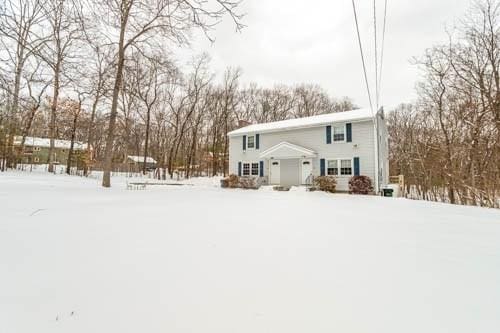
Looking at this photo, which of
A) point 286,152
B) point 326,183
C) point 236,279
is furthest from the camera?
point 286,152

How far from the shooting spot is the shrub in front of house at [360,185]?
1416 cm

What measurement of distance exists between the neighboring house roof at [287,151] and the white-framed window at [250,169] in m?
1.43

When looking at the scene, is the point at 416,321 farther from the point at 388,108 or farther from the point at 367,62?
the point at 388,108

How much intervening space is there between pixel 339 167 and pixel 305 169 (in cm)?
224

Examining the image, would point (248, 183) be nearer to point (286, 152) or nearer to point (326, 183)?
point (286, 152)

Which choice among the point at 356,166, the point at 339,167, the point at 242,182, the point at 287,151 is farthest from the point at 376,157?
the point at 242,182

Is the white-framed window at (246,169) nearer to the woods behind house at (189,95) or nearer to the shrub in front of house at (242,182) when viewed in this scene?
the shrub in front of house at (242,182)

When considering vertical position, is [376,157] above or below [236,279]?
above

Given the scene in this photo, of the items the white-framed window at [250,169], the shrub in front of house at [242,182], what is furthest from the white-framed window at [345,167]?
the white-framed window at [250,169]

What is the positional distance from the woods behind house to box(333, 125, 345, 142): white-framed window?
6.06 m

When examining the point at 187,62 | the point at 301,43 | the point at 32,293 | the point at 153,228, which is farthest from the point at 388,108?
the point at 32,293

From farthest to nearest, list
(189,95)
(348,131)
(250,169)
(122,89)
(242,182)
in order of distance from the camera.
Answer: (189,95) → (250,169) → (242,182) → (348,131) → (122,89)

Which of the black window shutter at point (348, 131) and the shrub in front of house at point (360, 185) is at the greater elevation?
the black window shutter at point (348, 131)

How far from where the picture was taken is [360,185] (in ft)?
A: 46.9
